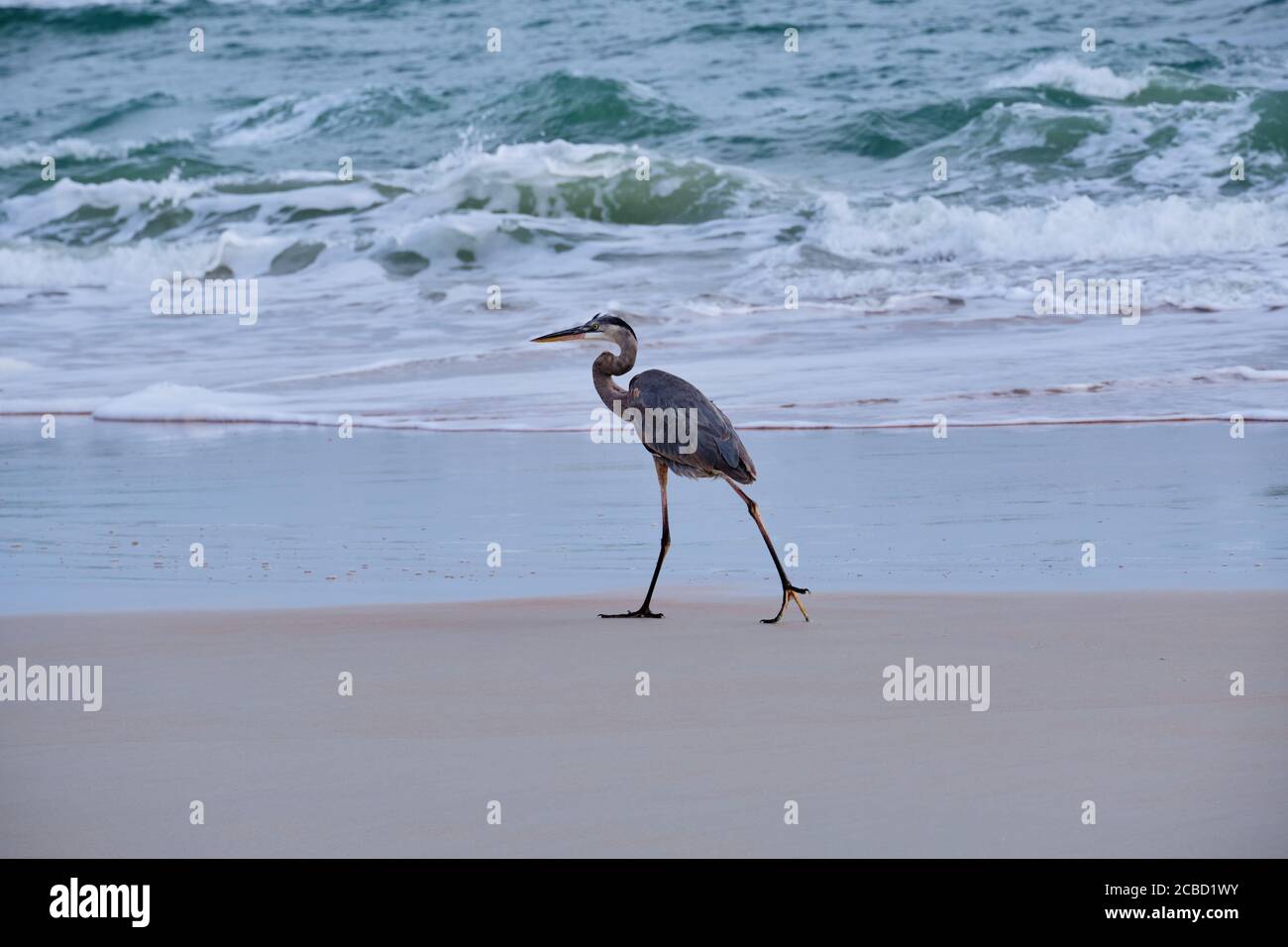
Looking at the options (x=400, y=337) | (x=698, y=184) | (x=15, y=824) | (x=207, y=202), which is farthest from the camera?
(x=207, y=202)

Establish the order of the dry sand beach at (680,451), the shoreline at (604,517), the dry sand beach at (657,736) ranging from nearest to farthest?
1. the dry sand beach at (657,736)
2. the dry sand beach at (680,451)
3. the shoreline at (604,517)

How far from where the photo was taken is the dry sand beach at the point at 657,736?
322cm

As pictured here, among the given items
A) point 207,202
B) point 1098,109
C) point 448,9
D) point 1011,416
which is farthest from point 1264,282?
point 448,9

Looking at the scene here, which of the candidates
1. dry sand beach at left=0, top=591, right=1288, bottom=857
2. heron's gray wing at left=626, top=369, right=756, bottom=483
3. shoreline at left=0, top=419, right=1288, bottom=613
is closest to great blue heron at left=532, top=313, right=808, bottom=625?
heron's gray wing at left=626, top=369, right=756, bottom=483

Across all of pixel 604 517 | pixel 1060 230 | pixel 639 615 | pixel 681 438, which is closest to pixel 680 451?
pixel 681 438

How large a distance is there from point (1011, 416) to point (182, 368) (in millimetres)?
7112

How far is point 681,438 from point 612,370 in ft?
2.10

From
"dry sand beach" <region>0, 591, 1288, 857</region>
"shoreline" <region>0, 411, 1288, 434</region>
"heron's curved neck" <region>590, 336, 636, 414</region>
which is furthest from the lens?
"shoreline" <region>0, 411, 1288, 434</region>

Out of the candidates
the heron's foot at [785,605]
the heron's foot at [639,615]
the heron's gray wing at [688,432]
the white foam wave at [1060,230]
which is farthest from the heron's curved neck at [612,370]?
the white foam wave at [1060,230]

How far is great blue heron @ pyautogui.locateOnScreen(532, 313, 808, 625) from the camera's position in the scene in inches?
222

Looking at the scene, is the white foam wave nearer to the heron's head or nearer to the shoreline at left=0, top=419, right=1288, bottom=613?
the shoreline at left=0, top=419, right=1288, bottom=613

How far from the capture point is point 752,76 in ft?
88.3

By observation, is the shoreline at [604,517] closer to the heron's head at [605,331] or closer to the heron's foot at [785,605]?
the heron's foot at [785,605]

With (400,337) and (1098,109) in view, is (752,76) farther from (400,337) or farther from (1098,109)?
(400,337)
